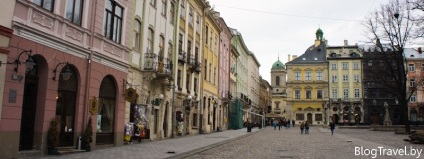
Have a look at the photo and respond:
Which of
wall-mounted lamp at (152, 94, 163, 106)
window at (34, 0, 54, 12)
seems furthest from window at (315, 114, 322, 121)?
window at (34, 0, 54, 12)

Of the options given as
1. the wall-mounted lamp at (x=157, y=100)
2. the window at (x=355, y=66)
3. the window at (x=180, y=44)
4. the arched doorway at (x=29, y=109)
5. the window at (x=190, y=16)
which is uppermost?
the window at (x=355, y=66)

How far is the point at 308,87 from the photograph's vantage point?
97.2 meters

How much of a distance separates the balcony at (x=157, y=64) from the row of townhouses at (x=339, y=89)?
6503 centimetres

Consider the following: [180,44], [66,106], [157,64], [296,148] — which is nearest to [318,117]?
[180,44]

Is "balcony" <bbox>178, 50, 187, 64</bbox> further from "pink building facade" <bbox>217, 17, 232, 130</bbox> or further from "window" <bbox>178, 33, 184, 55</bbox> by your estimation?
"pink building facade" <bbox>217, 17, 232, 130</bbox>

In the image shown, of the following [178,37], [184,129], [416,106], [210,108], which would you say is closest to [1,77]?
[178,37]

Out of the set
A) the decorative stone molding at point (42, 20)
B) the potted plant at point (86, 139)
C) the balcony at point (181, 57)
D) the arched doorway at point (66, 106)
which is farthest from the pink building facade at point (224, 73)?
the decorative stone molding at point (42, 20)

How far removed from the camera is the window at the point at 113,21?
19.1 meters

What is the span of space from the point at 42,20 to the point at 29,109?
3295 mm

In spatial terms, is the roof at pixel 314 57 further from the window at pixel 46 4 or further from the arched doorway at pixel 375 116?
the window at pixel 46 4

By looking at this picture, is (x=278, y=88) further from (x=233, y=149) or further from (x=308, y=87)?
(x=233, y=149)

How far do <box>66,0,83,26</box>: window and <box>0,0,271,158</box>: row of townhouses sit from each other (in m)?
0.05

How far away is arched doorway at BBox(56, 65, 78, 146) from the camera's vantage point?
629 inches

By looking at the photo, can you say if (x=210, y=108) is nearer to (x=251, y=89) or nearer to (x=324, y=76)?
(x=251, y=89)
